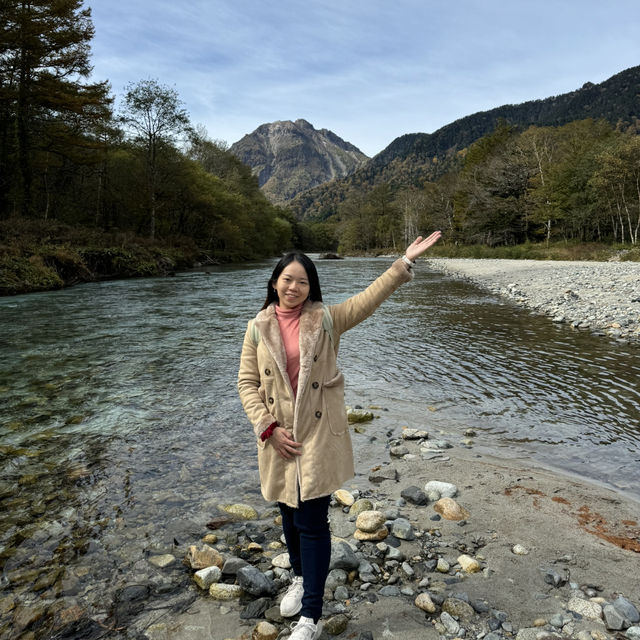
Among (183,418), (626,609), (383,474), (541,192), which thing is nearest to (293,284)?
(626,609)

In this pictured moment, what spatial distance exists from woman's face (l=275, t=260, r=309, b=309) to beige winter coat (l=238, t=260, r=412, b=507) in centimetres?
10

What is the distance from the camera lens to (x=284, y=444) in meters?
2.37

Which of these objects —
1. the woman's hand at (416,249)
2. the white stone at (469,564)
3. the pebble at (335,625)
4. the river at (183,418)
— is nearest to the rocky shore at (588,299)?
the river at (183,418)

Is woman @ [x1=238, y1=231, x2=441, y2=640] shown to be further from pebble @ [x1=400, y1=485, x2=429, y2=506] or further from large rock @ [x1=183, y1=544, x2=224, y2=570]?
pebble @ [x1=400, y1=485, x2=429, y2=506]

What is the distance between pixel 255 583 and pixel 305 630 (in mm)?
552

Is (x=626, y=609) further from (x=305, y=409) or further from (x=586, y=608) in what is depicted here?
(x=305, y=409)

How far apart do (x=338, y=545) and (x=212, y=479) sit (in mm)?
1751

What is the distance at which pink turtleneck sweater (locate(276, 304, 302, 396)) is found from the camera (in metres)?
2.47

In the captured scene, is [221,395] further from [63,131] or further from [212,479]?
[63,131]

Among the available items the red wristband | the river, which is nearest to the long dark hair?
the red wristband

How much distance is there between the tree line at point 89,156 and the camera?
26203mm

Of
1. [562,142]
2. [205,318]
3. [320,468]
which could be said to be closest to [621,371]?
[320,468]

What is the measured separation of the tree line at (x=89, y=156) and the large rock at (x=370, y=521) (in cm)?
2716

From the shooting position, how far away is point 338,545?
3.09 meters
